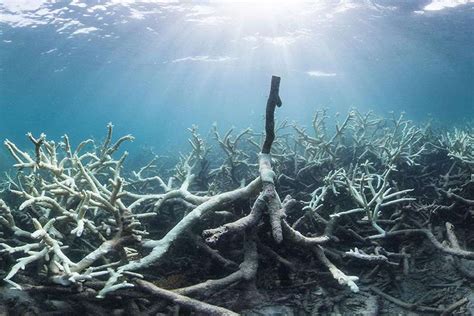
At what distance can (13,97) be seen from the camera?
1641 inches

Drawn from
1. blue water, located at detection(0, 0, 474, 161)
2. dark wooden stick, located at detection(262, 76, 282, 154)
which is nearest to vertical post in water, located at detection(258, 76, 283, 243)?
dark wooden stick, located at detection(262, 76, 282, 154)

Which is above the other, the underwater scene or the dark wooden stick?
the dark wooden stick

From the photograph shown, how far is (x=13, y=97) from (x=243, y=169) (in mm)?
44937

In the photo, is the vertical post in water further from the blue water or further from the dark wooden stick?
the blue water

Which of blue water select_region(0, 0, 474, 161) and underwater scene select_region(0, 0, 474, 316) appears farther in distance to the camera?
blue water select_region(0, 0, 474, 161)

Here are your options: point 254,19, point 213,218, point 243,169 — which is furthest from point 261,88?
point 213,218

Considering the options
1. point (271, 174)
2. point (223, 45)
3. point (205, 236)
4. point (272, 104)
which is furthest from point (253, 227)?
point (223, 45)

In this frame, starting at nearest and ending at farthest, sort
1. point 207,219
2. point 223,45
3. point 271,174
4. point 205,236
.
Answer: point 205,236 → point 271,174 → point 207,219 → point 223,45

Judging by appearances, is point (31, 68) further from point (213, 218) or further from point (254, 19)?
point (213, 218)

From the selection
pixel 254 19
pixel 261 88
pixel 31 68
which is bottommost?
pixel 261 88

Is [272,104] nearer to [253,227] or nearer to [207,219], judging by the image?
[253,227]

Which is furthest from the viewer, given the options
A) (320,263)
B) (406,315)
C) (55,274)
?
(320,263)

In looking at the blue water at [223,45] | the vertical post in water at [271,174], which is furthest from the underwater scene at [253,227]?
the blue water at [223,45]

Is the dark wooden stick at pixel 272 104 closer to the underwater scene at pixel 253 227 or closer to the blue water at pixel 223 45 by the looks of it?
the underwater scene at pixel 253 227
